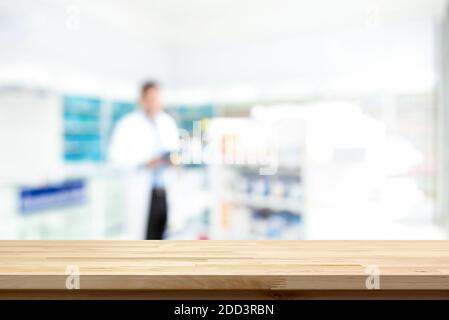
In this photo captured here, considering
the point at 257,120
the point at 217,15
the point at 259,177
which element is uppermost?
the point at 217,15

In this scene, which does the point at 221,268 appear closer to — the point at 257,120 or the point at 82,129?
the point at 257,120

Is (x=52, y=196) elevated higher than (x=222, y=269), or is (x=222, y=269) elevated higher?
(x=52, y=196)

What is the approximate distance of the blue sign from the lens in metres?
3.30

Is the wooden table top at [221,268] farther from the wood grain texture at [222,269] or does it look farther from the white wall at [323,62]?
the white wall at [323,62]

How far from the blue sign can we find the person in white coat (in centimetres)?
58

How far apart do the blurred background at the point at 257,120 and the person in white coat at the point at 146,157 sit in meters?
0.10

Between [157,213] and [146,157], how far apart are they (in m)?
0.43

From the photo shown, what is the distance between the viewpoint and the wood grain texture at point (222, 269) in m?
0.40

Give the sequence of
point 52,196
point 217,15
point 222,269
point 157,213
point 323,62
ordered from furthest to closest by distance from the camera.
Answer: point 217,15
point 323,62
point 52,196
point 157,213
point 222,269

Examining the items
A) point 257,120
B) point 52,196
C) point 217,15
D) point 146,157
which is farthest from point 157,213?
point 217,15

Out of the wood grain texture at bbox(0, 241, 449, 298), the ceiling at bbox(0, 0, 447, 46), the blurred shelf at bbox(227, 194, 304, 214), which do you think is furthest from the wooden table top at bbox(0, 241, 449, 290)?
the ceiling at bbox(0, 0, 447, 46)

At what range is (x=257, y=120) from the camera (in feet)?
12.1
